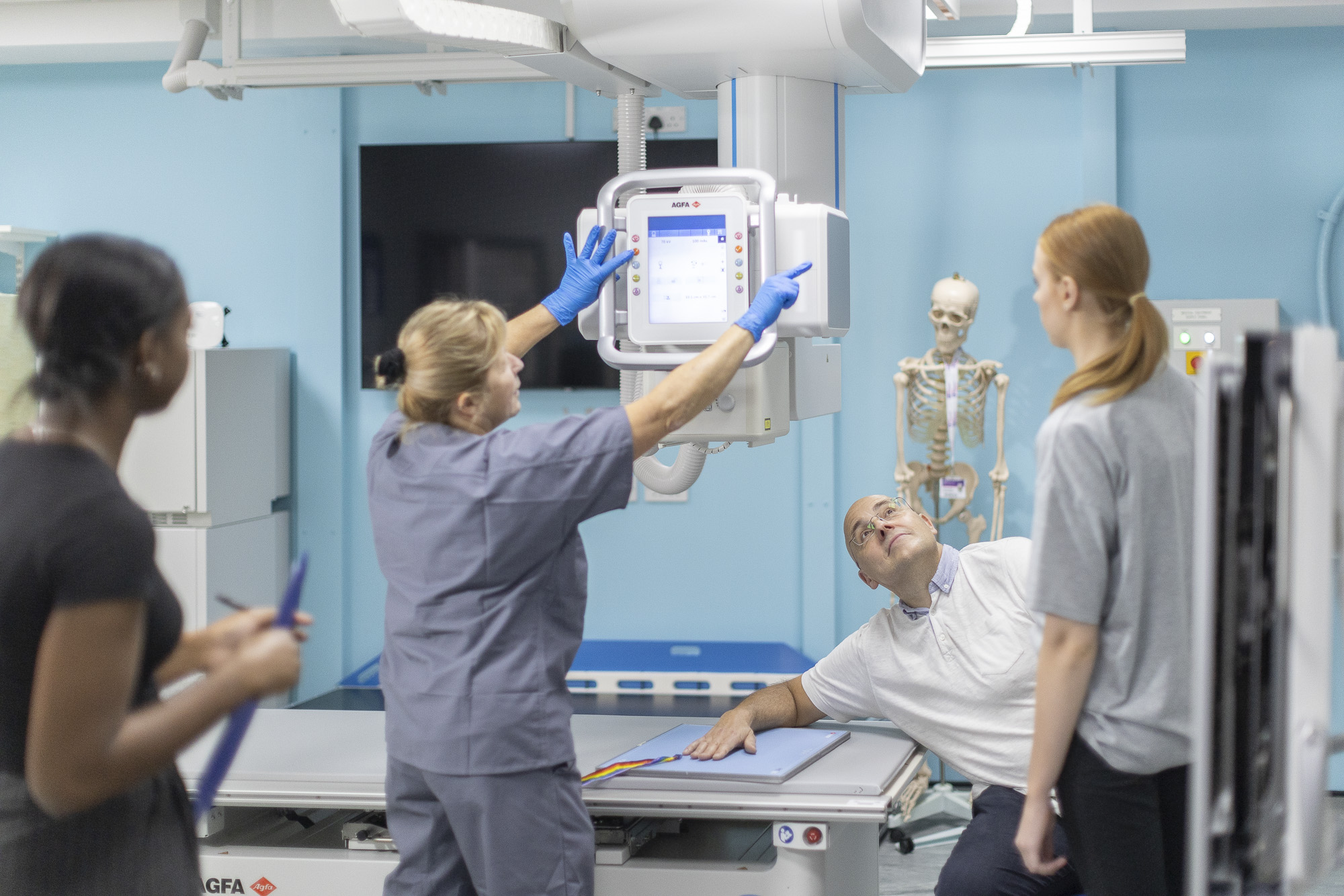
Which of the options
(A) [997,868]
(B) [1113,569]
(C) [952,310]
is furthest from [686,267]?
(C) [952,310]

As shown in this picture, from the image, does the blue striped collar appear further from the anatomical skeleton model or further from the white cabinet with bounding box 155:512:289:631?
the white cabinet with bounding box 155:512:289:631

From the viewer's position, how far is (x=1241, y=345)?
1.14 m

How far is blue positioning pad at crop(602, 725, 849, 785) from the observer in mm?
1946

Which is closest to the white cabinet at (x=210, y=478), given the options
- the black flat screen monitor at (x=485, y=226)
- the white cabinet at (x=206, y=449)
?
the white cabinet at (x=206, y=449)

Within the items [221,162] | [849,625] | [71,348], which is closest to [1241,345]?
[71,348]

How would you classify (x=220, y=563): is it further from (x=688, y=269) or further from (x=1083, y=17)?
(x=1083, y=17)

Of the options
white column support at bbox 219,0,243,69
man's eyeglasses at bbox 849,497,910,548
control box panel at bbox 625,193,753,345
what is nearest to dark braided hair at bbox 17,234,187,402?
control box panel at bbox 625,193,753,345

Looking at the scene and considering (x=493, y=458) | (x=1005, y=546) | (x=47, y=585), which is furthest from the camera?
(x=1005, y=546)

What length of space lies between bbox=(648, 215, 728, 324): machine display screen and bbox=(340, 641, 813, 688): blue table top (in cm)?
182

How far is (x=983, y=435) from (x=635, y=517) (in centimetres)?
118

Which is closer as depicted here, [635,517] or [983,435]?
[983,435]

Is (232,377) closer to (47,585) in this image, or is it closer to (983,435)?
(983,435)

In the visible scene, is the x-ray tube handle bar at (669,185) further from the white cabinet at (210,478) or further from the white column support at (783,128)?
the white cabinet at (210,478)

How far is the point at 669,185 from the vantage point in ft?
6.64
